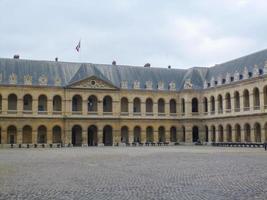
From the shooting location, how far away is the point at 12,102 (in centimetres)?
6906

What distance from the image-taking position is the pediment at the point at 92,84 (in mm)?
71500

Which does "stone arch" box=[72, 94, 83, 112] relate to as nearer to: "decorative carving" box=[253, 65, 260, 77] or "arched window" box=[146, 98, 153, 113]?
"arched window" box=[146, 98, 153, 113]

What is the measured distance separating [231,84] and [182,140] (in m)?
14.5

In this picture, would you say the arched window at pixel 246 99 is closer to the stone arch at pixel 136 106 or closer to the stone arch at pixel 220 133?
the stone arch at pixel 220 133

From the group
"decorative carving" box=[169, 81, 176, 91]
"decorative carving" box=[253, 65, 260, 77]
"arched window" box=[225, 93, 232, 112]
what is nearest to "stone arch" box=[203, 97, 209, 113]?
"decorative carving" box=[169, 81, 176, 91]

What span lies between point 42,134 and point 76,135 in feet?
18.5

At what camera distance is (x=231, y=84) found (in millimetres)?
67188

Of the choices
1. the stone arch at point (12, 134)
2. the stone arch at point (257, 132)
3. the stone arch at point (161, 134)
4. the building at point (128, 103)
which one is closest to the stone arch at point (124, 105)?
the building at point (128, 103)

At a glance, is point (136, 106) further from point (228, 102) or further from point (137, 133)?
point (228, 102)

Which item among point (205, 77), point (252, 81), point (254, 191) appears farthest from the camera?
point (205, 77)

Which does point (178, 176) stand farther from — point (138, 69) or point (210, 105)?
point (138, 69)

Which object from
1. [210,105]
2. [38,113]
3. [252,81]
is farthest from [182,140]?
[38,113]

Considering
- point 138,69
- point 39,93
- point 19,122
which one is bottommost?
point 19,122

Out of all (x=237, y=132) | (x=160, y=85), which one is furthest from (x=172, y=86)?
(x=237, y=132)
